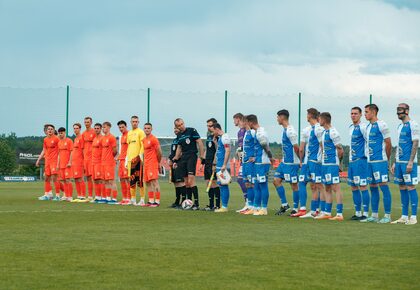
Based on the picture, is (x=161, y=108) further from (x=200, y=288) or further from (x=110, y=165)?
(x=200, y=288)

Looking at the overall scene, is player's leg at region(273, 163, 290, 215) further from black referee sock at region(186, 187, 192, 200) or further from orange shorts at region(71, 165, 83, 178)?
orange shorts at region(71, 165, 83, 178)

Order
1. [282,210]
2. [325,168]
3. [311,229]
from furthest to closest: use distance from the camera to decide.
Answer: [282,210] → [325,168] → [311,229]

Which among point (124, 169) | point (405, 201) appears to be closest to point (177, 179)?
point (124, 169)

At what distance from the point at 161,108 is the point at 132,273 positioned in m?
30.3

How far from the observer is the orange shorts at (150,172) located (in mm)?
21344

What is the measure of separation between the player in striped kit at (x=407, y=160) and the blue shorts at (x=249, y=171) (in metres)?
3.47

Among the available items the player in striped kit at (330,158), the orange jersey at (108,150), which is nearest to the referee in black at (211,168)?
the player in striped kit at (330,158)

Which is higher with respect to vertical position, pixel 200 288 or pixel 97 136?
pixel 97 136

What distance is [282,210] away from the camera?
1808cm

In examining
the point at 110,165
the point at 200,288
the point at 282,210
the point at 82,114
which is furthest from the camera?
the point at 82,114

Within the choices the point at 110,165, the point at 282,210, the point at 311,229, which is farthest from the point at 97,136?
the point at 311,229

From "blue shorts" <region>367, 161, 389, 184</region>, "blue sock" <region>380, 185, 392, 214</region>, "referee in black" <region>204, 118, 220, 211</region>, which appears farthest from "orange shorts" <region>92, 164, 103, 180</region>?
"blue sock" <region>380, 185, 392, 214</region>

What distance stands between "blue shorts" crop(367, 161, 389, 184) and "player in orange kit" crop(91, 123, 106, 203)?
31.3 feet

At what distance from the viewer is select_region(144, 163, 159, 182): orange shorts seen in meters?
21.3
